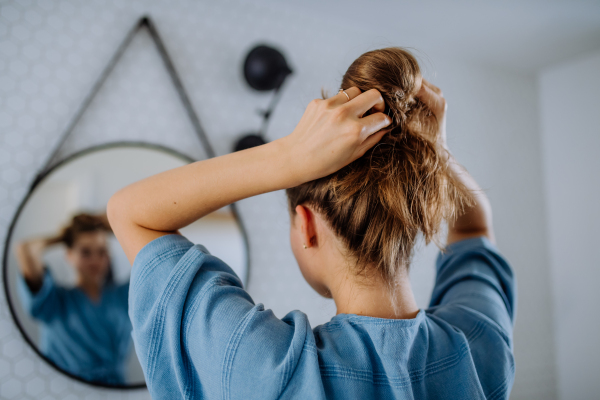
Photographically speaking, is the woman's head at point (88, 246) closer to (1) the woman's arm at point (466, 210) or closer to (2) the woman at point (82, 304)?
(2) the woman at point (82, 304)

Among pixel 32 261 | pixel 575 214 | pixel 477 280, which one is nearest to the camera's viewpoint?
pixel 477 280

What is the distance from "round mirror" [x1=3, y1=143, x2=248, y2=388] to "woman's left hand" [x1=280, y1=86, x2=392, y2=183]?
0.79 m

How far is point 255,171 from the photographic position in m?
0.43

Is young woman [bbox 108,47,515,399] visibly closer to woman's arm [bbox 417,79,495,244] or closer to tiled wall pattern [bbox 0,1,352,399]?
woman's arm [bbox 417,79,495,244]

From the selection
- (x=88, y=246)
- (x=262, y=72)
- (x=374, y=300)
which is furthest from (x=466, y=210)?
(x=88, y=246)

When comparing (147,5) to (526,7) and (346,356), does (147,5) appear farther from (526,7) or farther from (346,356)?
(526,7)

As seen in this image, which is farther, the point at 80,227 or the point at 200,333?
the point at 80,227

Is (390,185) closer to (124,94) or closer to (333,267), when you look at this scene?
(333,267)

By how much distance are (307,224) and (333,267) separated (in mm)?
74

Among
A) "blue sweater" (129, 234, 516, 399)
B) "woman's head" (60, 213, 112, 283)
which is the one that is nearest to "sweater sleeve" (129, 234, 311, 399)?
"blue sweater" (129, 234, 516, 399)

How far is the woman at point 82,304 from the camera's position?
928 millimetres

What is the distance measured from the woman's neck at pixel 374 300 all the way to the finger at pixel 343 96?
25cm

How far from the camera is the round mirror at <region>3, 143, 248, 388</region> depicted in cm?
92

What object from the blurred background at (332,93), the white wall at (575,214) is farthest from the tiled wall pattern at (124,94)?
the white wall at (575,214)
